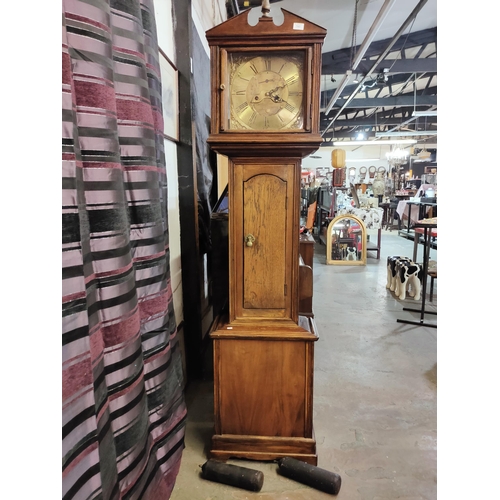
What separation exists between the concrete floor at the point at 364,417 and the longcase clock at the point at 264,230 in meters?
0.16

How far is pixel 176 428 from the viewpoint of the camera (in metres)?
1.38

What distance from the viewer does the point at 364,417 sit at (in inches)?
80.2

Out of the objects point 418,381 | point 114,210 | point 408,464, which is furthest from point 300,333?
point 418,381

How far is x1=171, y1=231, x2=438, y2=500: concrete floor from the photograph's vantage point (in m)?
1.55

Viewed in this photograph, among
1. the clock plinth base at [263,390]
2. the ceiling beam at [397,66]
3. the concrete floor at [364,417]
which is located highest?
the ceiling beam at [397,66]

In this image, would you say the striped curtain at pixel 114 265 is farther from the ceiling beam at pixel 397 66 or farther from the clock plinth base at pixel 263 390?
the ceiling beam at pixel 397 66

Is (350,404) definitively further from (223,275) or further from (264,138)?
(264,138)

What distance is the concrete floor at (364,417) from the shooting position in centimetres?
155

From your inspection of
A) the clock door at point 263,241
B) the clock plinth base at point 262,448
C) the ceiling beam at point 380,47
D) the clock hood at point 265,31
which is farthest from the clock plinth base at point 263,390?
the ceiling beam at point 380,47

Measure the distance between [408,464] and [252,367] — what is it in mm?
882

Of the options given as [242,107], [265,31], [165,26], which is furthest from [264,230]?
[165,26]

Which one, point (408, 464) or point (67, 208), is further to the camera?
point (408, 464)

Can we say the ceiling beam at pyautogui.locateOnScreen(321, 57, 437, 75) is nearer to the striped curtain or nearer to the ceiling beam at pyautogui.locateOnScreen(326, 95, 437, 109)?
the ceiling beam at pyautogui.locateOnScreen(326, 95, 437, 109)

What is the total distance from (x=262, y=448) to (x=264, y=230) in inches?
41.2
